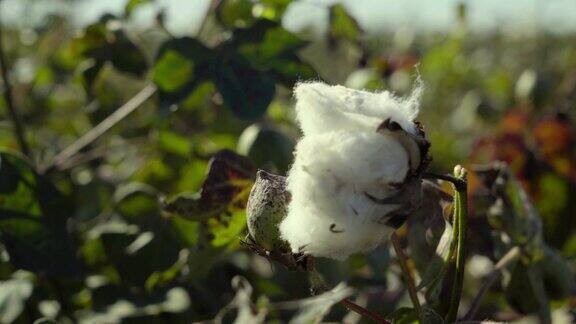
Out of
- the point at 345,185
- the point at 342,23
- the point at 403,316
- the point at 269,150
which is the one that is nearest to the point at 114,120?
the point at 269,150

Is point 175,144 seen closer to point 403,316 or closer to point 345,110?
point 403,316

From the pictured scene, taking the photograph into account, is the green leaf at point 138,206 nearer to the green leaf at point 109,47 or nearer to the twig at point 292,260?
the green leaf at point 109,47

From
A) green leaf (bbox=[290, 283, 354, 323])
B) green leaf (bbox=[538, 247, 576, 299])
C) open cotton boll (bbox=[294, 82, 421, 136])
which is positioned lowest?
green leaf (bbox=[538, 247, 576, 299])

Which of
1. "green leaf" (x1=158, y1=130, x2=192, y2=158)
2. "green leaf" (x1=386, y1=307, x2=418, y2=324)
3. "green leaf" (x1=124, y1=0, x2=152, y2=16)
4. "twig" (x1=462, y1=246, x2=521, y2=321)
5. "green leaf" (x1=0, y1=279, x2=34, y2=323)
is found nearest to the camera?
"green leaf" (x1=386, y1=307, x2=418, y2=324)

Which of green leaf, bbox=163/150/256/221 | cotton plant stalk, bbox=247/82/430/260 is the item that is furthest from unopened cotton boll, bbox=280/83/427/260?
green leaf, bbox=163/150/256/221

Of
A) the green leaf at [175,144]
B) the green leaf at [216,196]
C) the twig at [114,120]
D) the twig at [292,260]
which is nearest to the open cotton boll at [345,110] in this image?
the twig at [292,260]

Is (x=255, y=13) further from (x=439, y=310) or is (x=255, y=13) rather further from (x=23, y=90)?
(x=23, y=90)

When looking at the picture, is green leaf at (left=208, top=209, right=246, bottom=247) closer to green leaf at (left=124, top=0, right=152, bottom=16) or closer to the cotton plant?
the cotton plant
